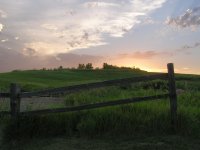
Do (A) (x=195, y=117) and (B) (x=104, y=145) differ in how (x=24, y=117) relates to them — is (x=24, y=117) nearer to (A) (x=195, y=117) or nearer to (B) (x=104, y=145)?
(B) (x=104, y=145)

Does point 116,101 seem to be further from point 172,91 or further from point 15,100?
point 15,100

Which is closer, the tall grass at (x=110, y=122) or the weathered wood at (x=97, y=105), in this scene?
the tall grass at (x=110, y=122)

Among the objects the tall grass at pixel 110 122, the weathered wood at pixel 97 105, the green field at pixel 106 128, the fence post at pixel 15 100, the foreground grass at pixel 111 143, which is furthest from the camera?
the fence post at pixel 15 100

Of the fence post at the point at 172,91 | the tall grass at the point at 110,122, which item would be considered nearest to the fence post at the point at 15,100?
the tall grass at the point at 110,122

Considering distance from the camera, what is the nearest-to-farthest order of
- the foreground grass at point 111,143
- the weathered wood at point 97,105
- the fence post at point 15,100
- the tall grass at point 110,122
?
the foreground grass at point 111,143
the tall grass at point 110,122
the weathered wood at point 97,105
the fence post at point 15,100

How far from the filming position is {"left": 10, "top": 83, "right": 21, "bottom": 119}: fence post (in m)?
12.0

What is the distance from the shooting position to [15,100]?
12.1 meters

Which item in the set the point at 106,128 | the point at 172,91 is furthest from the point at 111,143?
the point at 172,91

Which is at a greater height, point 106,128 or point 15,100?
point 15,100

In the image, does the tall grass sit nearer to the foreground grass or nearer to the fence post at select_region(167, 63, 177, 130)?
the fence post at select_region(167, 63, 177, 130)

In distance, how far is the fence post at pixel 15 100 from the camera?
1199 cm

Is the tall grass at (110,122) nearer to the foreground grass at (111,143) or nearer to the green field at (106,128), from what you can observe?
the green field at (106,128)

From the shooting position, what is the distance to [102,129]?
11609 millimetres

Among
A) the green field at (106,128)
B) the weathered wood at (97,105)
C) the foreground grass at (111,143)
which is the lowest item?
the foreground grass at (111,143)
